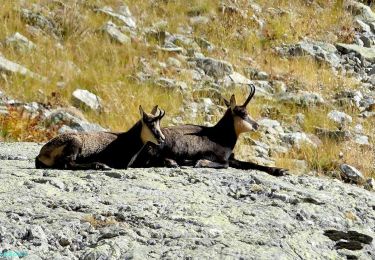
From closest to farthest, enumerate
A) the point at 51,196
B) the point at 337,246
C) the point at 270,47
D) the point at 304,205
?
the point at 337,246 < the point at 51,196 < the point at 304,205 < the point at 270,47

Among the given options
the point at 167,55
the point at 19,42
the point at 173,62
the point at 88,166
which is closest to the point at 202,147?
the point at 88,166

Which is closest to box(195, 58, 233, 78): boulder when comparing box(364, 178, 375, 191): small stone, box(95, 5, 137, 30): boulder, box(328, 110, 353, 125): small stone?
box(95, 5, 137, 30): boulder

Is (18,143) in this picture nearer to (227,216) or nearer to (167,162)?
(167,162)

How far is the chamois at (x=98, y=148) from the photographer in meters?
7.56

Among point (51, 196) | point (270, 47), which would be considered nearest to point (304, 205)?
point (51, 196)

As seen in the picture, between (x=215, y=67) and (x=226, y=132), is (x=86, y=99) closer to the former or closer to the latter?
(x=215, y=67)

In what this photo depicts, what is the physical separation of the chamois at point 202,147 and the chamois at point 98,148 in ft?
0.53

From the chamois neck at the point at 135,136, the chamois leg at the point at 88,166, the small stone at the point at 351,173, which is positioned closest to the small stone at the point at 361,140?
the small stone at the point at 351,173

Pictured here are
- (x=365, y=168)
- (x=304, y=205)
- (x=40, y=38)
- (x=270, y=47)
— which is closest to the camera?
(x=304, y=205)

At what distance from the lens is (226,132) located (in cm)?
913

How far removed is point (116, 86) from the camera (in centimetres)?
1263

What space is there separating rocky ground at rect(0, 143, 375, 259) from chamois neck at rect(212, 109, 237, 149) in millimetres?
1580

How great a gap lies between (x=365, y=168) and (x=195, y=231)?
577 centimetres

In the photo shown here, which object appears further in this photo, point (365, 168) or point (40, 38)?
point (40, 38)
